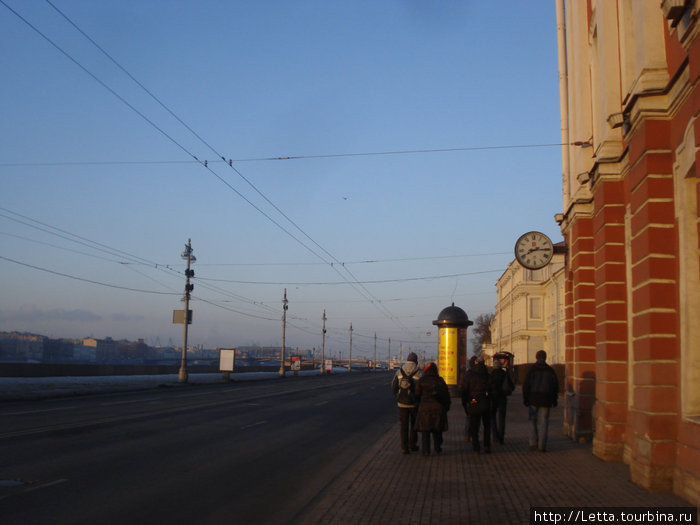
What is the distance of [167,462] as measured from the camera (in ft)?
36.8

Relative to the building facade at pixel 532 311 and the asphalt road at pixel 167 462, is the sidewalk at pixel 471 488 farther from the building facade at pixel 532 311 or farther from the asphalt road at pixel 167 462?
the building facade at pixel 532 311

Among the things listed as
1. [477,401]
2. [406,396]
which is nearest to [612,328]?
[477,401]

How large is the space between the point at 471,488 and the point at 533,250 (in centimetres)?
1223

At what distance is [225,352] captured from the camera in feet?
169

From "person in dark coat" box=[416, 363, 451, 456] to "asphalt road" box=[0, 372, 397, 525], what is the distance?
147 cm

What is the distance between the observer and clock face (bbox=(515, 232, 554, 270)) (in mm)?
20000

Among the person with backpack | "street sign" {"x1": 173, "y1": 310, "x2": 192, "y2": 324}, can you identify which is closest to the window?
"street sign" {"x1": 173, "y1": 310, "x2": 192, "y2": 324}

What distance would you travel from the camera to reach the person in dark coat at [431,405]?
39.8 ft

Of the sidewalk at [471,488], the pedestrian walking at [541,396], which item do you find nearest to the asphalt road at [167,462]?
the sidewalk at [471,488]

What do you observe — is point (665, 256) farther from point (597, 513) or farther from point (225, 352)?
point (225, 352)

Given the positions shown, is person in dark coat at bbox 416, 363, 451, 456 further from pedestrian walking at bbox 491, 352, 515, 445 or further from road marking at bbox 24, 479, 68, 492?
road marking at bbox 24, 479, 68, 492

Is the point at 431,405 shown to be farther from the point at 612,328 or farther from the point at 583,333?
the point at 583,333

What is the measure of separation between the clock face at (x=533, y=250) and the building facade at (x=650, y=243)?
6702 mm

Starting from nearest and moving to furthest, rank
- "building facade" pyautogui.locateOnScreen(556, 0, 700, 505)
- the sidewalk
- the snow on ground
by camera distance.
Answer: the sidewalk, "building facade" pyautogui.locateOnScreen(556, 0, 700, 505), the snow on ground
